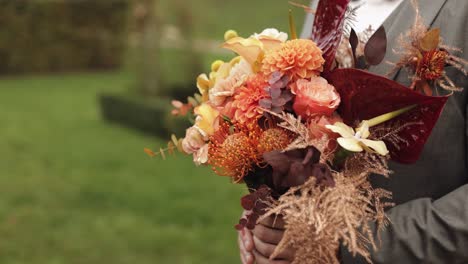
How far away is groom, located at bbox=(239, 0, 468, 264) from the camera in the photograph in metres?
1.72

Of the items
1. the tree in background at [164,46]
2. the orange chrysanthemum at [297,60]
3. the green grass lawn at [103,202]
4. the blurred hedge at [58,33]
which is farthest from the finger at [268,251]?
the blurred hedge at [58,33]

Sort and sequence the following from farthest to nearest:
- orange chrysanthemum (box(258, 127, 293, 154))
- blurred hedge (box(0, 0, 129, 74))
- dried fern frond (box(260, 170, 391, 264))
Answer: blurred hedge (box(0, 0, 129, 74)) < orange chrysanthemum (box(258, 127, 293, 154)) < dried fern frond (box(260, 170, 391, 264))

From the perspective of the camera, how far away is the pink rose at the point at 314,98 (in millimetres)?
1710

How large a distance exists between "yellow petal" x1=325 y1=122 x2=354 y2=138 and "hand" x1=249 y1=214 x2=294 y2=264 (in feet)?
0.98

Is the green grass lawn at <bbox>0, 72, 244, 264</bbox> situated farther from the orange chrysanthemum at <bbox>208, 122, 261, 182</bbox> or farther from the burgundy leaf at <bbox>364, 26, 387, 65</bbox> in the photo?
the burgundy leaf at <bbox>364, 26, 387, 65</bbox>

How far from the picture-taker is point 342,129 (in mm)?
1649

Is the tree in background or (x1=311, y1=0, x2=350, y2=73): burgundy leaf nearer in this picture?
(x1=311, y1=0, x2=350, y2=73): burgundy leaf

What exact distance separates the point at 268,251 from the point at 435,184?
1.52ft

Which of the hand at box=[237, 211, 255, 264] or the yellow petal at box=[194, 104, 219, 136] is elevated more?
the yellow petal at box=[194, 104, 219, 136]

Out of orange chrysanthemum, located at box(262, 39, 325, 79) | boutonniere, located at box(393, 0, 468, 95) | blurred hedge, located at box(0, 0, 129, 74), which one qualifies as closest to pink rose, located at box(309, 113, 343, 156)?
orange chrysanthemum, located at box(262, 39, 325, 79)

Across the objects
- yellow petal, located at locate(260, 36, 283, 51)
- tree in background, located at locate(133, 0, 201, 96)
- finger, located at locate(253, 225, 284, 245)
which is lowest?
tree in background, located at locate(133, 0, 201, 96)

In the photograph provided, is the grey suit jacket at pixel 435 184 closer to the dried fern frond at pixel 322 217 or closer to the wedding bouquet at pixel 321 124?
the wedding bouquet at pixel 321 124

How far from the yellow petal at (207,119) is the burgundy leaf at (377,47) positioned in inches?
16.9

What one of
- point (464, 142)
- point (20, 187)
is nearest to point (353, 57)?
point (464, 142)
